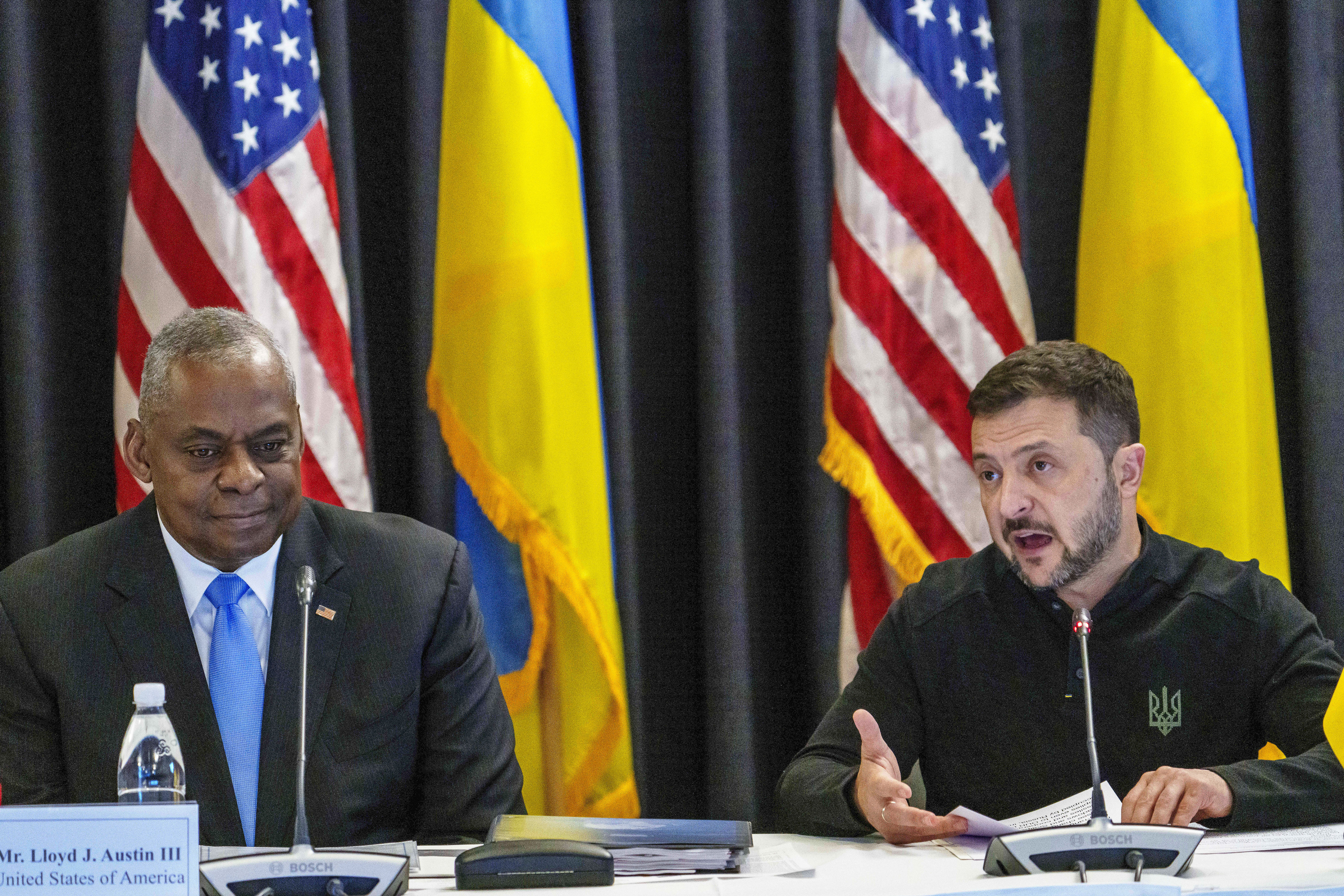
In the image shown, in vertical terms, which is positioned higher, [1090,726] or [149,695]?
[149,695]

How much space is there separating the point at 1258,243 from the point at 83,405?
308 centimetres

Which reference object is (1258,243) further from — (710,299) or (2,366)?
(2,366)

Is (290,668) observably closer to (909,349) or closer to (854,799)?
(854,799)

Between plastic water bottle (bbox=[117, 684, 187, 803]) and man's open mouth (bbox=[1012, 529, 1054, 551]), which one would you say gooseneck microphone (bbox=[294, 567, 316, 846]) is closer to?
plastic water bottle (bbox=[117, 684, 187, 803])

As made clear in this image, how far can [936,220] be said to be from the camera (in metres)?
3.28

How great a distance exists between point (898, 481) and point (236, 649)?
1684 millimetres

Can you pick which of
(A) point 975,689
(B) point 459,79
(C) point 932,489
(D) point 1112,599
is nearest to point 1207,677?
(D) point 1112,599

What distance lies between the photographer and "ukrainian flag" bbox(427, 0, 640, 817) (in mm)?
3154

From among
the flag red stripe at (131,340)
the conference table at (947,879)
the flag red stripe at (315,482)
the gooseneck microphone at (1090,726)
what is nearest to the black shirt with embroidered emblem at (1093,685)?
the conference table at (947,879)

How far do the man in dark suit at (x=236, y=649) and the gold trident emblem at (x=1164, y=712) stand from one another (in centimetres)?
111

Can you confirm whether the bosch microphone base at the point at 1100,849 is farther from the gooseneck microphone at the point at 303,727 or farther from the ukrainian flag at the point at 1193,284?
the ukrainian flag at the point at 1193,284

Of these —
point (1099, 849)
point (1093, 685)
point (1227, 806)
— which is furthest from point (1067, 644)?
point (1099, 849)

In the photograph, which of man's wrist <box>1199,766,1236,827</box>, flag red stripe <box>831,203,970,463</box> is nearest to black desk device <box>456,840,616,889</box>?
man's wrist <box>1199,766,1236,827</box>

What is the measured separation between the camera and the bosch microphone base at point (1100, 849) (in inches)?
60.4
